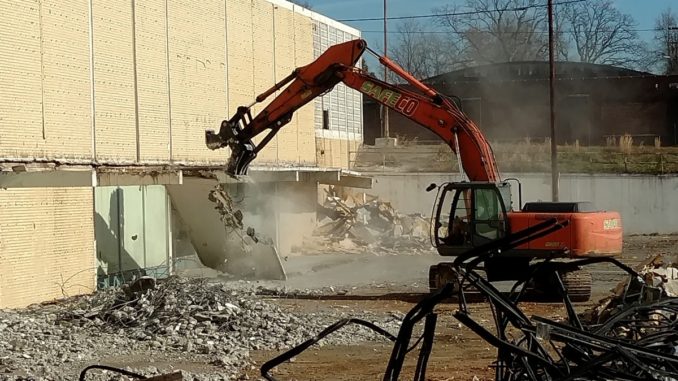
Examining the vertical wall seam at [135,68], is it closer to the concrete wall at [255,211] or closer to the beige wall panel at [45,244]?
the concrete wall at [255,211]

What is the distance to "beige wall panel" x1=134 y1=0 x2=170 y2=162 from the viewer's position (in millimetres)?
22875

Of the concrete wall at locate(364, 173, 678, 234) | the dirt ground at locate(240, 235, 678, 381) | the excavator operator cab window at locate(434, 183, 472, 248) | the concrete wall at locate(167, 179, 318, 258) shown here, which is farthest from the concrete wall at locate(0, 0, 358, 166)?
the concrete wall at locate(364, 173, 678, 234)

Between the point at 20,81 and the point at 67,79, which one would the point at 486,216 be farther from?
the point at 20,81

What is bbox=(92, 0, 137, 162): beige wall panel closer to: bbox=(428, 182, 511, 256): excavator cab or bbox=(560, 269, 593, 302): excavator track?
bbox=(428, 182, 511, 256): excavator cab

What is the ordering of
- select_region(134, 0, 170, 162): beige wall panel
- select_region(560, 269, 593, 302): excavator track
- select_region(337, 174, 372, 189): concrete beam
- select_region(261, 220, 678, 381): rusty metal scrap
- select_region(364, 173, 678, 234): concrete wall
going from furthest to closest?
select_region(364, 173, 678, 234): concrete wall < select_region(337, 174, 372, 189): concrete beam < select_region(134, 0, 170, 162): beige wall panel < select_region(560, 269, 593, 302): excavator track < select_region(261, 220, 678, 381): rusty metal scrap

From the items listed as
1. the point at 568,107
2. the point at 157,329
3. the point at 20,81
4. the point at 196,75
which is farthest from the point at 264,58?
the point at 568,107

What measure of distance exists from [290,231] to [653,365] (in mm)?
27915

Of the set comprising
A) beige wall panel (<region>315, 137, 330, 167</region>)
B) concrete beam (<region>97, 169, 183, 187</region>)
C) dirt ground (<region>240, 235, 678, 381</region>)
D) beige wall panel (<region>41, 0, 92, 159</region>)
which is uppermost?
beige wall panel (<region>41, 0, 92, 159</region>)

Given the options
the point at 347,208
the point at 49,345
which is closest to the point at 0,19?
the point at 49,345

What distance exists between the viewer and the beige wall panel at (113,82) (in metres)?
21.2

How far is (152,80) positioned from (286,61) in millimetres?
8940

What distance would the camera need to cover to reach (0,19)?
18016 mm

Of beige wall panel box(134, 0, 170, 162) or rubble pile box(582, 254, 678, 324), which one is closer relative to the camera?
rubble pile box(582, 254, 678, 324)

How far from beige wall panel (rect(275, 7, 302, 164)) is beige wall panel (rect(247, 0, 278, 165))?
1.19 ft
